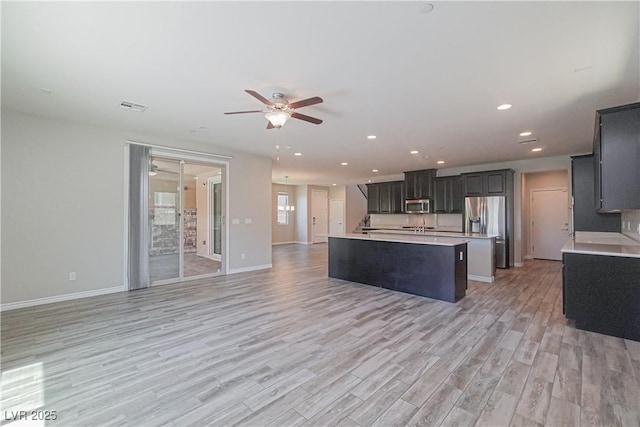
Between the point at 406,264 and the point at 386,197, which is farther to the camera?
the point at 386,197

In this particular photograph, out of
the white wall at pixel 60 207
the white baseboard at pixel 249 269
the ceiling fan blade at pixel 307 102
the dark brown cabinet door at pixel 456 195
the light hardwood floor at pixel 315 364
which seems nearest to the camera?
the light hardwood floor at pixel 315 364

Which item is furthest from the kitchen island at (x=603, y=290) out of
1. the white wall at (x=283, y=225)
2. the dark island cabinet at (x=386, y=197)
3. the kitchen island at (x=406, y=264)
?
the white wall at (x=283, y=225)

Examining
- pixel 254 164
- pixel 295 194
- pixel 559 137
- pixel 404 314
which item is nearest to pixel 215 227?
pixel 254 164

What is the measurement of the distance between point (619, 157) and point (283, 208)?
35.1 ft

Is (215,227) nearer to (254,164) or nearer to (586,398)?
(254,164)

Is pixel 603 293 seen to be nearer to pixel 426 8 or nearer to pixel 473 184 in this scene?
pixel 426 8

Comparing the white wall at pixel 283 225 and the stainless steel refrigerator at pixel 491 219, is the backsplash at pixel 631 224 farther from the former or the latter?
the white wall at pixel 283 225

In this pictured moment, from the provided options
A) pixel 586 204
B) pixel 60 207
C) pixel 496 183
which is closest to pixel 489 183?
pixel 496 183

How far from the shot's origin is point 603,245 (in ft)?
12.3

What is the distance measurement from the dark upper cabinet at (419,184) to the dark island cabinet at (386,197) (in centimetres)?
27

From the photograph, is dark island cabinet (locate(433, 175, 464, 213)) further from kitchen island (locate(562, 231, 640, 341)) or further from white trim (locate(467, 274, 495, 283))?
kitchen island (locate(562, 231, 640, 341))

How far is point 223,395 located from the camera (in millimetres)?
2039

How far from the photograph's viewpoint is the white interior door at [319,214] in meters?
12.9

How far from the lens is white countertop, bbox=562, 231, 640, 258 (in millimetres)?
3076
